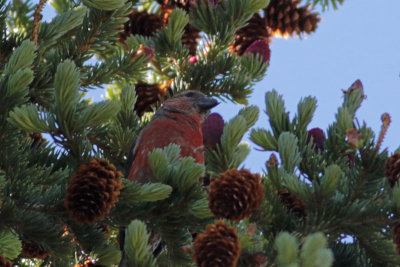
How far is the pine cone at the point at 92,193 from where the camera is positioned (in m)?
2.08

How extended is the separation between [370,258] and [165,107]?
147 centimetres

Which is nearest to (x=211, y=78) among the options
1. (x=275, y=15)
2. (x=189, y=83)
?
(x=189, y=83)

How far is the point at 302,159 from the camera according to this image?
2410mm

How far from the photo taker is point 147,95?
3822 mm

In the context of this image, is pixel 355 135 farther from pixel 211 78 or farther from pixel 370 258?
pixel 211 78

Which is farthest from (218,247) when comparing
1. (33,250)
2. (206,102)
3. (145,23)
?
(145,23)

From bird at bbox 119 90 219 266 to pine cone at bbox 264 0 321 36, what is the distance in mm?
647

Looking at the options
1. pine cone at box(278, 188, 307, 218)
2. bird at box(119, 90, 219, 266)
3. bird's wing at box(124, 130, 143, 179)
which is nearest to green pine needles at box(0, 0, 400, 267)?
pine cone at box(278, 188, 307, 218)

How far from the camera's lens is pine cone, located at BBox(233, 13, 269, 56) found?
402 cm

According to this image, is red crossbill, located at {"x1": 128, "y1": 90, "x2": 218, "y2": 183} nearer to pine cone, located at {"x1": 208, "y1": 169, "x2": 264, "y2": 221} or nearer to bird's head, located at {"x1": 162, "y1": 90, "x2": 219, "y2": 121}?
bird's head, located at {"x1": 162, "y1": 90, "x2": 219, "y2": 121}

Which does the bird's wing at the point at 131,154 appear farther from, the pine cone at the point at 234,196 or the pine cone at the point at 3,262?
the pine cone at the point at 234,196

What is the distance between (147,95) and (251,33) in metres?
0.69

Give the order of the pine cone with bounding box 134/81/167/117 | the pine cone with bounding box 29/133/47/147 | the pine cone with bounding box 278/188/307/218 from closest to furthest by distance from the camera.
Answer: the pine cone with bounding box 278/188/307/218
the pine cone with bounding box 29/133/47/147
the pine cone with bounding box 134/81/167/117

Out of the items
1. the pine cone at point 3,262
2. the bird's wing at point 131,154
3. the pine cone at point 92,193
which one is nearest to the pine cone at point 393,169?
the pine cone at point 92,193
